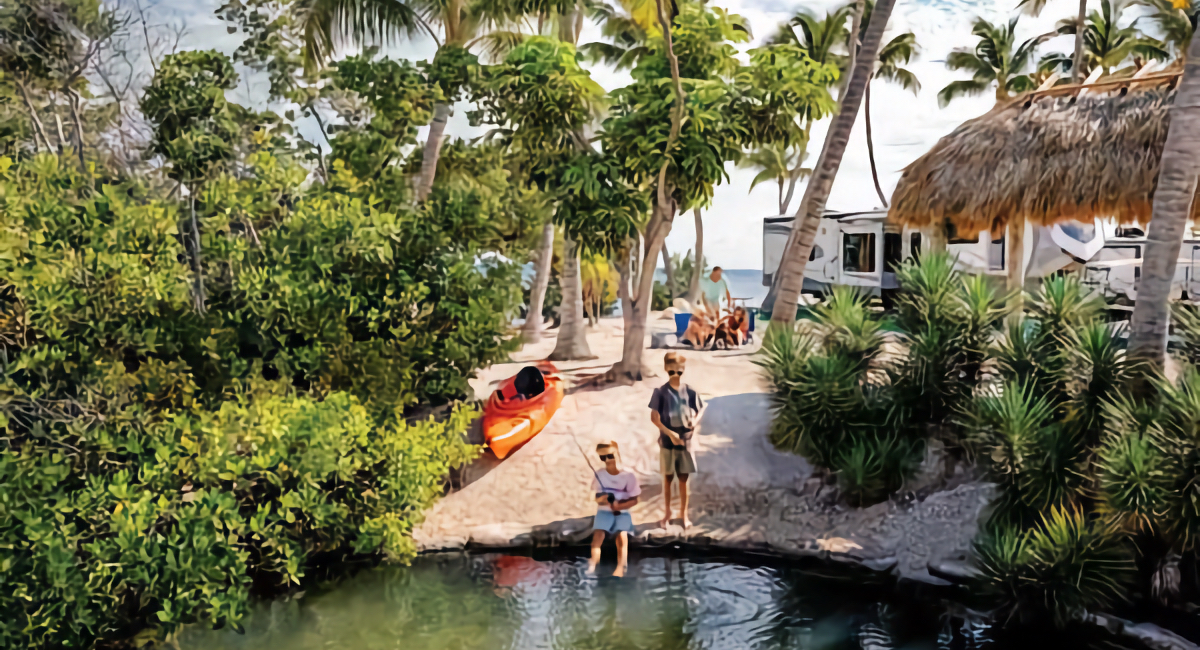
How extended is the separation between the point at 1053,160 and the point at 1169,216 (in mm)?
2741

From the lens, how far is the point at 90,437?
4.38 meters

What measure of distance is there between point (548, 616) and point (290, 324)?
8.88 ft

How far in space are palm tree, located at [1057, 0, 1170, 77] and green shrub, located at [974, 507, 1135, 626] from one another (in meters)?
15.3

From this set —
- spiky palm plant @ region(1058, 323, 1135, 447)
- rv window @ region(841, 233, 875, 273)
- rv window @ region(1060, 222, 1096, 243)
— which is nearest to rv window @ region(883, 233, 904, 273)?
rv window @ region(841, 233, 875, 273)

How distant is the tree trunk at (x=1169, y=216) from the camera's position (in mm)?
4922

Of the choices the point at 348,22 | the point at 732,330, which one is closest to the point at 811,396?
the point at 732,330

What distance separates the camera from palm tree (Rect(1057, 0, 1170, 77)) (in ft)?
54.5

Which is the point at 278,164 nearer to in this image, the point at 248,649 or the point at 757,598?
the point at 248,649

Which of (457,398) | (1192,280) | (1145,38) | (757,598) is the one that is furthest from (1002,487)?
(1145,38)

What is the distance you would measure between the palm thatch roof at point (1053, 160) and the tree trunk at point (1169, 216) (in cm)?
219

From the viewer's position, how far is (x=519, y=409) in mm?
7379

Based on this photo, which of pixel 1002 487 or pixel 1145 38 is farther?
pixel 1145 38

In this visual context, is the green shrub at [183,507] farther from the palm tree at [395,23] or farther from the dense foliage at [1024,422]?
the palm tree at [395,23]

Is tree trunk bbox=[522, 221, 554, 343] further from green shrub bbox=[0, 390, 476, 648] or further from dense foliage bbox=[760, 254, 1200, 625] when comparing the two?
green shrub bbox=[0, 390, 476, 648]
